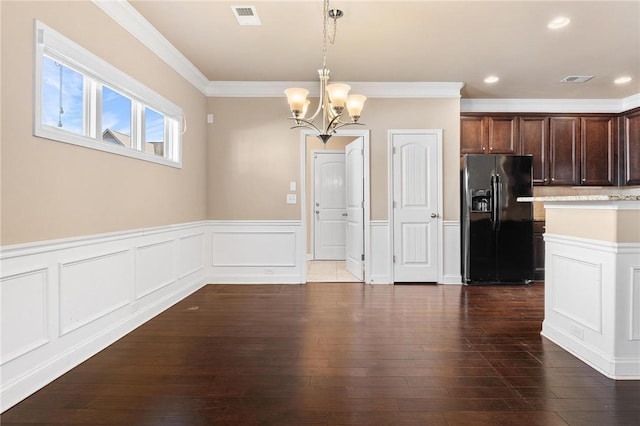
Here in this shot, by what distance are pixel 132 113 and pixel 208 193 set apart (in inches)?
70.0

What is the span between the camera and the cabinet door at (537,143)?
5.25m

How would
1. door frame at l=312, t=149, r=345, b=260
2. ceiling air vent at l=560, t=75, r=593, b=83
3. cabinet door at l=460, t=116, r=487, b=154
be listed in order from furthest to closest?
door frame at l=312, t=149, r=345, b=260
cabinet door at l=460, t=116, r=487, b=154
ceiling air vent at l=560, t=75, r=593, b=83

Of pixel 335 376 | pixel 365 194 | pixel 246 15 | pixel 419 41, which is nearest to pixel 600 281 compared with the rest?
pixel 335 376

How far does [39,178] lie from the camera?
6.80 feet

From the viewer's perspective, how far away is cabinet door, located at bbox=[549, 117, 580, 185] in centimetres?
527

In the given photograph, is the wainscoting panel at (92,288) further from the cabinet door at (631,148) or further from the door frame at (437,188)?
the cabinet door at (631,148)

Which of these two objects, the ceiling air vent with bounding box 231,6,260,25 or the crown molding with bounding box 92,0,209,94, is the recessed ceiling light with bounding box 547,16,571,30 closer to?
the ceiling air vent with bounding box 231,6,260,25

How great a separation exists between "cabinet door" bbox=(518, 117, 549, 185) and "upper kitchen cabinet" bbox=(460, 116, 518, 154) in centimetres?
13

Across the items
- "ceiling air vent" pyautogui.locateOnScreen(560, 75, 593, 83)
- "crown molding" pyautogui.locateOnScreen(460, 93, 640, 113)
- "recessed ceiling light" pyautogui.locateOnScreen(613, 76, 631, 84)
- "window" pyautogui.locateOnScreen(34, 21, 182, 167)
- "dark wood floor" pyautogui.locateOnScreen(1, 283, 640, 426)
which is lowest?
"dark wood floor" pyautogui.locateOnScreen(1, 283, 640, 426)

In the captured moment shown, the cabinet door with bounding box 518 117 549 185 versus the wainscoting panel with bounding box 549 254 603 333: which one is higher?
the cabinet door with bounding box 518 117 549 185

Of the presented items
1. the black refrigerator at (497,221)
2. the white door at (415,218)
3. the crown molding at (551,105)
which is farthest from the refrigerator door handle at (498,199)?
the crown molding at (551,105)

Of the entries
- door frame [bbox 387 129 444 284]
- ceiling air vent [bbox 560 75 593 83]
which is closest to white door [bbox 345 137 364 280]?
door frame [bbox 387 129 444 284]

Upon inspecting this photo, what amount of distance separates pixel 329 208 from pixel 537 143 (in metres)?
3.52

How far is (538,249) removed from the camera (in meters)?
5.07
